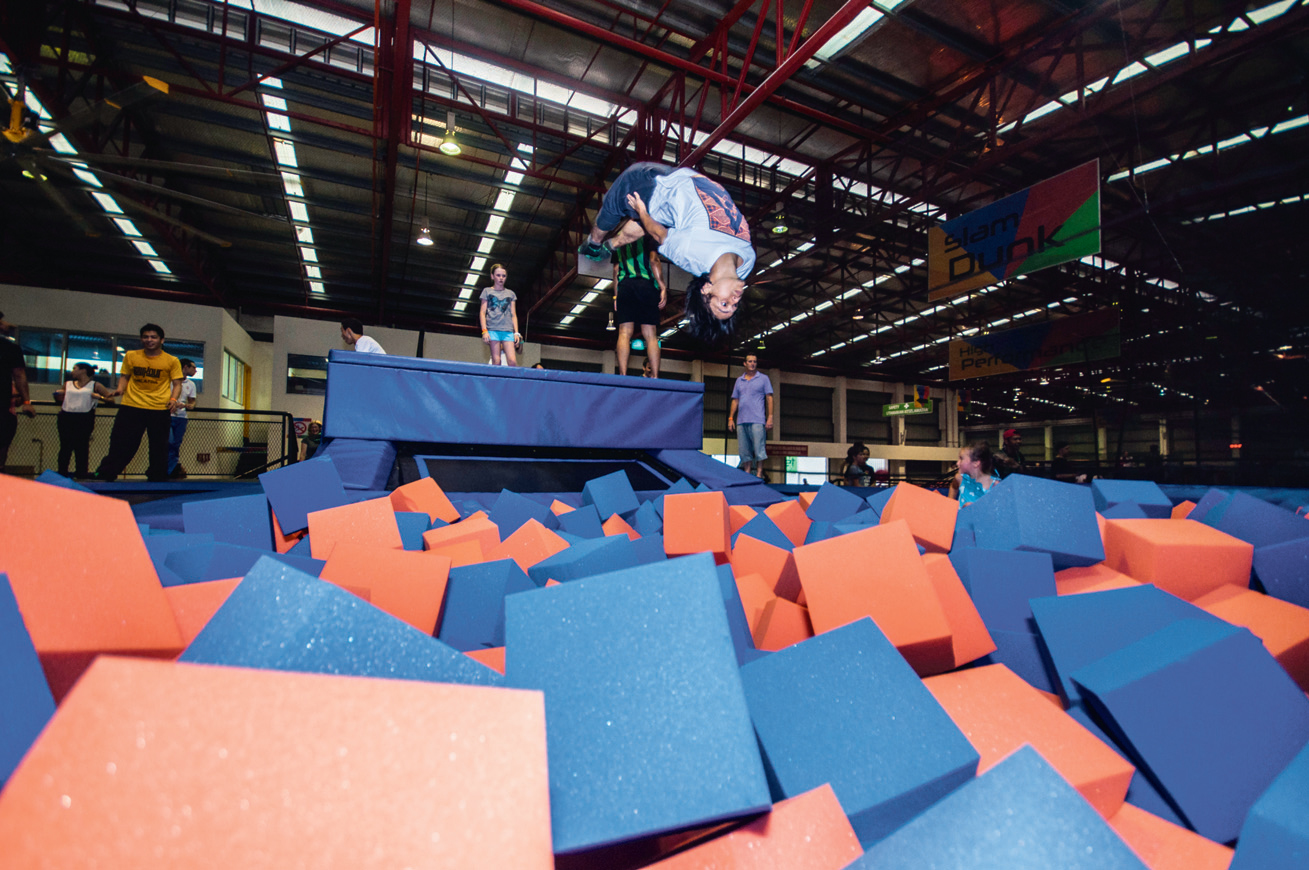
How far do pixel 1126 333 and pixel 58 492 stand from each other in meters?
10.7

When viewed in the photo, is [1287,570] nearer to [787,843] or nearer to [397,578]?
[787,843]

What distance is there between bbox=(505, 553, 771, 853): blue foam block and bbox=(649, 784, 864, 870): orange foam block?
2cm

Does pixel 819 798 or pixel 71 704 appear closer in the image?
pixel 71 704

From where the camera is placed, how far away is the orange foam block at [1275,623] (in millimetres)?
1017

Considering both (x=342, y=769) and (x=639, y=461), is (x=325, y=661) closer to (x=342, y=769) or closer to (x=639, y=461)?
(x=342, y=769)

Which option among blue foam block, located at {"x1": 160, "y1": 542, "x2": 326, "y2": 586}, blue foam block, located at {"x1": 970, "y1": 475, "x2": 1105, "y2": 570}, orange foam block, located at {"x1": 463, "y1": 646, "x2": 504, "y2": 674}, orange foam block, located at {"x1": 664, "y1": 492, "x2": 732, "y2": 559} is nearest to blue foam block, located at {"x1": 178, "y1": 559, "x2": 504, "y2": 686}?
orange foam block, located at {"x1": 463, "y1": 646, "x2": 504, "y2": 674}

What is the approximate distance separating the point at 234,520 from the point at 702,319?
193 centimetres

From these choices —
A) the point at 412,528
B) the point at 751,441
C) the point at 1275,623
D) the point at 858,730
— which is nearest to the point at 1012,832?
the point at 858,730

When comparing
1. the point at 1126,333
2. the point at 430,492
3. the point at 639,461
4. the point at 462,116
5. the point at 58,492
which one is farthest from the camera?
the point at 1126,333

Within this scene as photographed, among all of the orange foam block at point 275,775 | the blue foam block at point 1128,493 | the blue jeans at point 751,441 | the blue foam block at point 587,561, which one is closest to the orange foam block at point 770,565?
the blue foam block at point 587,561

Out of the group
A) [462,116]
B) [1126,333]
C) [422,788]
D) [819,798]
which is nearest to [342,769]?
[422,788]

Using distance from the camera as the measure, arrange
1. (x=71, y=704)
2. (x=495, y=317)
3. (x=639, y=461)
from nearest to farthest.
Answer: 1. (x=71, y=704)
2. (x=639, y=461)
3. (x=495, y=317)

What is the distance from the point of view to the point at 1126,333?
833 cm

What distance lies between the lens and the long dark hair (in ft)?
8.64
